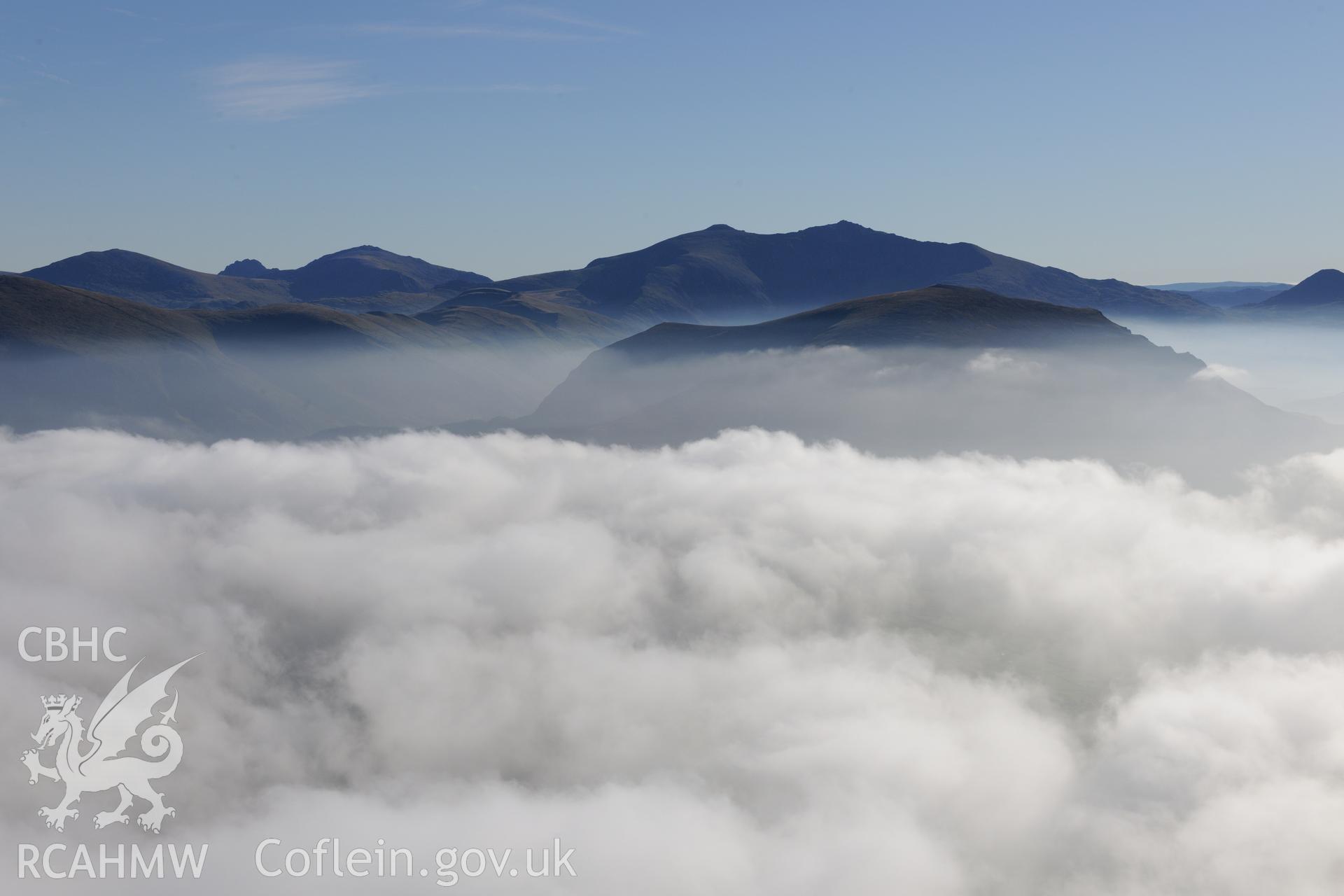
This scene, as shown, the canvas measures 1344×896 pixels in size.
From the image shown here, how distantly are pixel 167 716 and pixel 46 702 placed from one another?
50.0 feet

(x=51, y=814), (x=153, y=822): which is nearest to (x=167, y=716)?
(x=153, y=822)

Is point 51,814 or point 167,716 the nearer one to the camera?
point 51,814

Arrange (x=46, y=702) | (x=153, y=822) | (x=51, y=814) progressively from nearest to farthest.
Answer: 1. (x=51, y=814)
2. (x=46, y=702)
3. (x=153, y=822)

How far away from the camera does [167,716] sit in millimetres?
136875

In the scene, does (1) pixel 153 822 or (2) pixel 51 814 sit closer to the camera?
(2) pixel 51 814

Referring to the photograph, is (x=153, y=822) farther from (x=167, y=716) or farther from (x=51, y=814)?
(x=51, y=814)

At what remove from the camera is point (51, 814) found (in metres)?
114

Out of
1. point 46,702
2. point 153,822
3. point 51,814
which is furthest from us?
point 153,822

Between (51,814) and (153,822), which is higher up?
(51,814)

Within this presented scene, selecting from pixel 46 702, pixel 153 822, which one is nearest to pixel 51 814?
pixel 46 702

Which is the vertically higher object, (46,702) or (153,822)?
(46,702)

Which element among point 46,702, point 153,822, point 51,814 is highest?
point 46,702

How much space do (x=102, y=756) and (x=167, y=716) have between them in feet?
46.7

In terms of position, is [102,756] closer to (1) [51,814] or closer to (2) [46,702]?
(2) [46,702]
